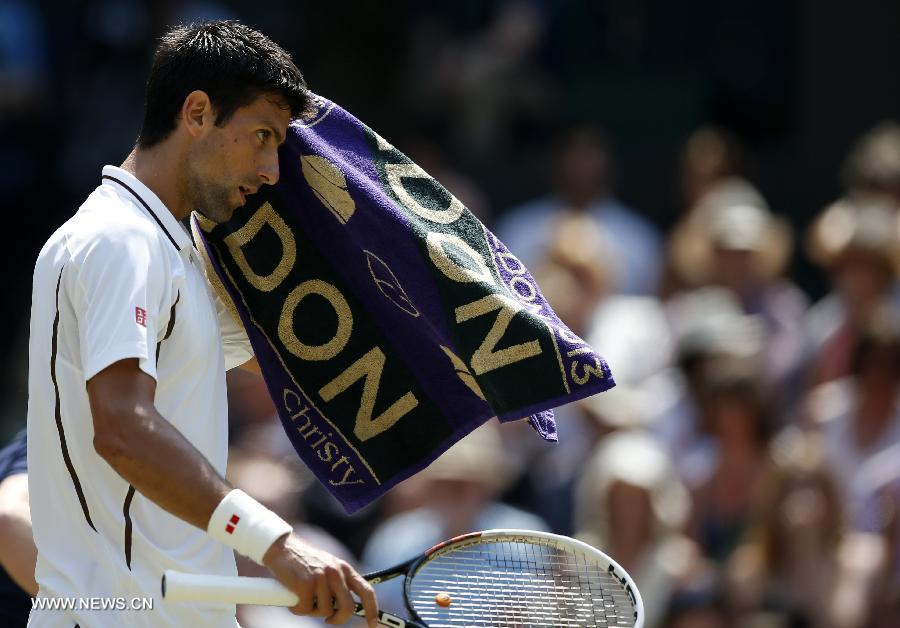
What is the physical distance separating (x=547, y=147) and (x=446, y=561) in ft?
20.3

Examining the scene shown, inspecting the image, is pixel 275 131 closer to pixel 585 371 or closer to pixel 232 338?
pixel 232 338

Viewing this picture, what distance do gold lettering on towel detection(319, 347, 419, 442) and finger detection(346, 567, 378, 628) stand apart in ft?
2.35

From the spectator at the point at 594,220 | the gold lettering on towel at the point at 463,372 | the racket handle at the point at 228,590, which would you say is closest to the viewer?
the racket handle at the point at 228,590

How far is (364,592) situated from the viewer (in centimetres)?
293

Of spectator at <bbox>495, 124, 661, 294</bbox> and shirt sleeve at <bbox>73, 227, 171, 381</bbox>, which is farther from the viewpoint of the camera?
spectator at <bbox>495, 124, 661, 294</bbox>

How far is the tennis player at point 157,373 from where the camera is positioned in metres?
2.89

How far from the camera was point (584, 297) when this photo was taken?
753 centimetres

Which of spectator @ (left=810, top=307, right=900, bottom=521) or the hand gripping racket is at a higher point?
the hand gripping racket

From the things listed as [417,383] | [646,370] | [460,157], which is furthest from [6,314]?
[417,383]

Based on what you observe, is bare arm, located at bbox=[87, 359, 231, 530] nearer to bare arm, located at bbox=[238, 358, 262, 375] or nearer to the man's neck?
the man's neck

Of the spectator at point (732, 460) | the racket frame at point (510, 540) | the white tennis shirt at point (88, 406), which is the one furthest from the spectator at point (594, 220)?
the white tennis shirt at point (88, 406)

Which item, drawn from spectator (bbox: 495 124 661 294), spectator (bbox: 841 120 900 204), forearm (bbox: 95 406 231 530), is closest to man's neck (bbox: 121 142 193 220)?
forearm (bbox: 95 406 231 530)

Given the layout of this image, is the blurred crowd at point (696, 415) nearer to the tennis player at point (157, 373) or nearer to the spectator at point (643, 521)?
the spectator at point (643, 521)

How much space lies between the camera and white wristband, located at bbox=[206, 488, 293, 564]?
2.88 meters
